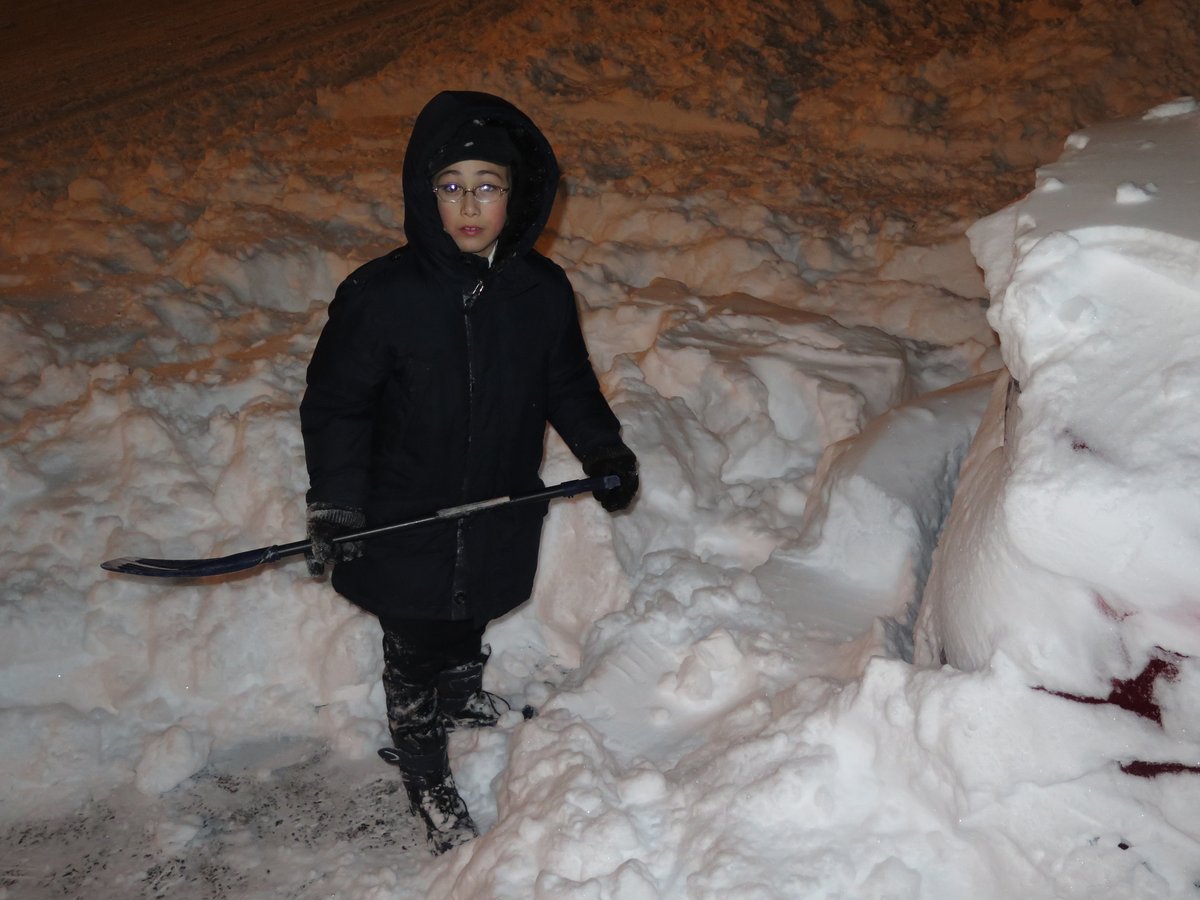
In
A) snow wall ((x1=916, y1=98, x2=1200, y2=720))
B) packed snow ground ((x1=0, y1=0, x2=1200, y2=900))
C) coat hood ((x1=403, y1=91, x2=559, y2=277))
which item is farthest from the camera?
coat hood ((x1=403, y1=91, x2=559, y2=277))

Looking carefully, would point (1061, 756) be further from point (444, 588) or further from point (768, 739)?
point (444, 588)

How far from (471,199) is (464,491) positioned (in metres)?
0.63

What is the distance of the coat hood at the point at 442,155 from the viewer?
1.96 meters

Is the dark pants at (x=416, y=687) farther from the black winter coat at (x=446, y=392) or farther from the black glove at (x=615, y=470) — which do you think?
the black glove at (x=615, y=470)

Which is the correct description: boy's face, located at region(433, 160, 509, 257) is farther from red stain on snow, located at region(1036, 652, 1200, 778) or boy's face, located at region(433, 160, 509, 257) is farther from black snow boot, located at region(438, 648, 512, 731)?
red stain on snow, located at region(1036, 652, 1200, 778)

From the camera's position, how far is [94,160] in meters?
4.77

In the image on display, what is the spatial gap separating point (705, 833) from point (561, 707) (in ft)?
1.98

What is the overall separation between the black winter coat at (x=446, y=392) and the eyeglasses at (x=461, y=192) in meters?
0.03

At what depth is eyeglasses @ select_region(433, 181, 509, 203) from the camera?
197 centimetres


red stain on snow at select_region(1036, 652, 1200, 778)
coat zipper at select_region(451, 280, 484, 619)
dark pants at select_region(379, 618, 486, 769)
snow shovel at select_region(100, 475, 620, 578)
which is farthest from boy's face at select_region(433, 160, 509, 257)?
red stain on snow at select_region(1036, 652, 1200, 778)

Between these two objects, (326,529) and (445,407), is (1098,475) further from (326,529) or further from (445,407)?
(326,529)

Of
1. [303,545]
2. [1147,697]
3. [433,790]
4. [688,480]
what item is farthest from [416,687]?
[1147,697]

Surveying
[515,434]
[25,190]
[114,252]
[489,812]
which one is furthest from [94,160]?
[489,812]

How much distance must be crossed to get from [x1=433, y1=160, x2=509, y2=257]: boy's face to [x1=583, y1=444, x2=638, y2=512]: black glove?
58 cm
